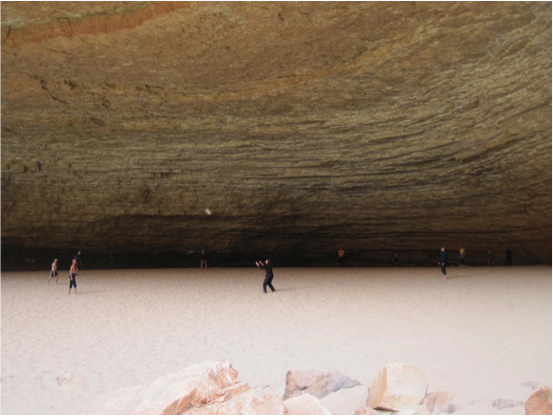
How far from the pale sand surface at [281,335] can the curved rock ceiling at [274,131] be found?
325cm

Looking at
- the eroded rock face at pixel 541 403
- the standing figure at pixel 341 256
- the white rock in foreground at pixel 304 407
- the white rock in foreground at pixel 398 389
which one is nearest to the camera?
the eroded rock face at pixel 541 403

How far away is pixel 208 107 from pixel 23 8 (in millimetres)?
4341

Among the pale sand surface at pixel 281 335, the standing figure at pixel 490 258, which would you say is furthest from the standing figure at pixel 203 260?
the standing figure at pixel 490 258

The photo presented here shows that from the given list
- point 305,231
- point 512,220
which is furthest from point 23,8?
point 512,220

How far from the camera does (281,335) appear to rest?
696cm

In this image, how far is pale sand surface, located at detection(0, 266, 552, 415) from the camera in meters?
4.85

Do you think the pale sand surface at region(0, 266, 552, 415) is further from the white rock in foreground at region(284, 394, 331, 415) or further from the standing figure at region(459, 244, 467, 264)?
the standing figure at region(459, 244, 467, 264)

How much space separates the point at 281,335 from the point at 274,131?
6.26 m

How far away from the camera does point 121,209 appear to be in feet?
50.3

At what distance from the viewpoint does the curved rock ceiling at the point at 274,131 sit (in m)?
8.16

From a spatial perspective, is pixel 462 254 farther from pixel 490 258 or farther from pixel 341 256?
pixel 341 256

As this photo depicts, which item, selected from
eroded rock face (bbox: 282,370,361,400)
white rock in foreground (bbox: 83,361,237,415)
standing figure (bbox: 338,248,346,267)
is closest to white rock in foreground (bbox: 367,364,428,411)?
eroded rock face (bbox: 282,370,361,400)

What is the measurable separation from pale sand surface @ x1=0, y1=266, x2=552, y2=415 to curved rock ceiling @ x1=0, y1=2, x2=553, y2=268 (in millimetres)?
3245

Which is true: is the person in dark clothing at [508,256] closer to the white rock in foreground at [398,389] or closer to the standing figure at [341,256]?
the standing figure at [341,256]
